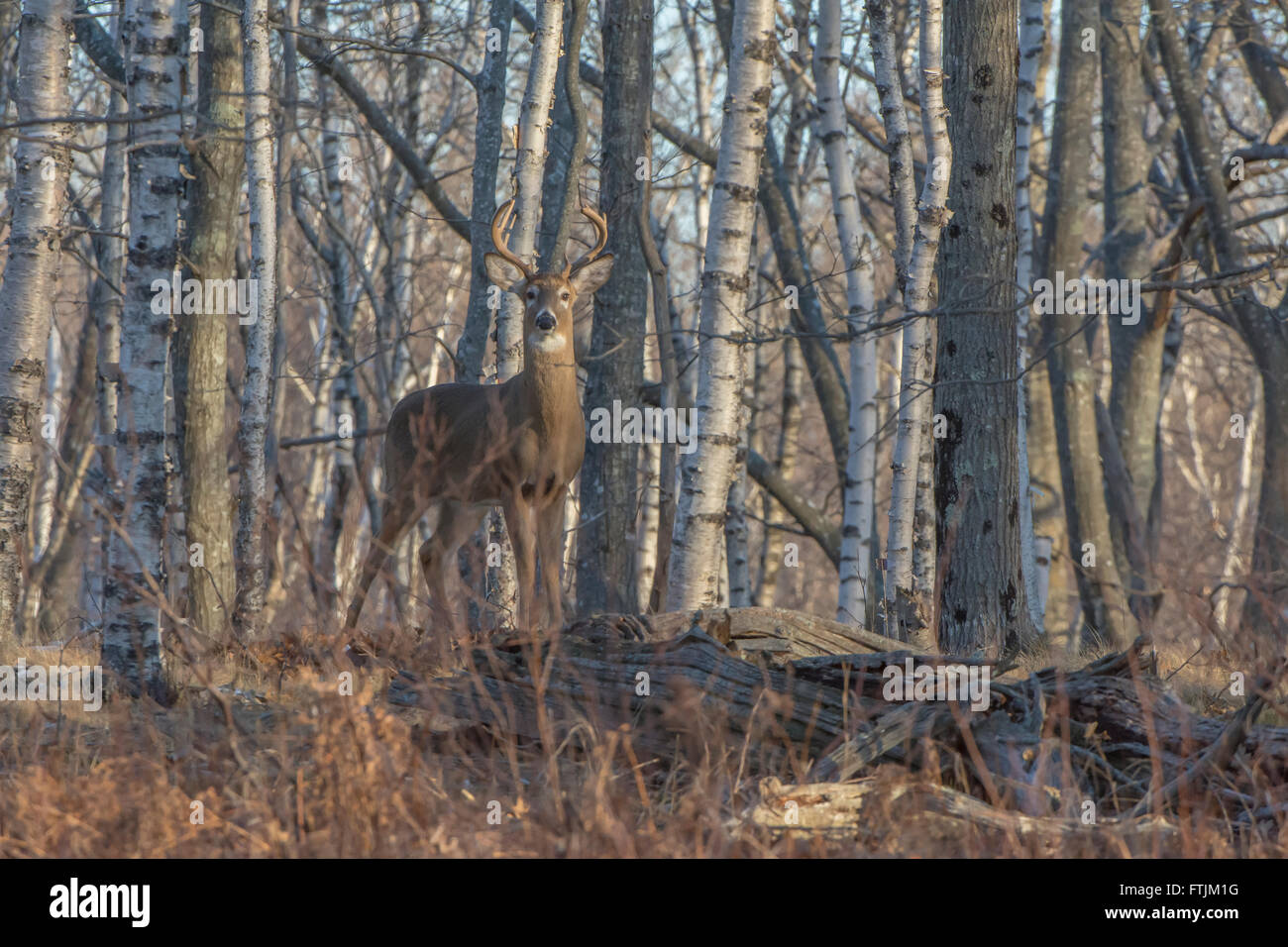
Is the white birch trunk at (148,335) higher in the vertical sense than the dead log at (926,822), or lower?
higher

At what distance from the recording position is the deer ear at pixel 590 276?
9.02m

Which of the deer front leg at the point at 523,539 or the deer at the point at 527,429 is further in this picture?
the deer at the point at 527,429

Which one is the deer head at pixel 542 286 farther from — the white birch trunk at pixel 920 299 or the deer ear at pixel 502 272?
the white birch trunk at pixel 920 299

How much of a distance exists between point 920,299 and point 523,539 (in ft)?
10.8

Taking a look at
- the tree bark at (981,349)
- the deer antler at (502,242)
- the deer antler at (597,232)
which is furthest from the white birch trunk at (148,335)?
the tree bark at (981,349)

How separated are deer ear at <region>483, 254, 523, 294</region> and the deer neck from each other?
470 millimetres

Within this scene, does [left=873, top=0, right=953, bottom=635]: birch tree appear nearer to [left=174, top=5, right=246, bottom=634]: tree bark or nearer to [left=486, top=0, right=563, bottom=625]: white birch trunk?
[left=486, top=0, right=563, bottom=625]: white birch trunk

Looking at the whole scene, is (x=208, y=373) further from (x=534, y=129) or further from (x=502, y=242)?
(x=534, y=129)

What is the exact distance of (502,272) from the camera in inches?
353

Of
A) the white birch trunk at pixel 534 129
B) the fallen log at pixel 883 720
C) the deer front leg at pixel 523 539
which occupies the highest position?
the white birch trunk at pixel 534 129

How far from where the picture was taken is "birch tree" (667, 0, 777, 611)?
8.09 meters

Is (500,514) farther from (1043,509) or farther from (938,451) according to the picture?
(1043,509)

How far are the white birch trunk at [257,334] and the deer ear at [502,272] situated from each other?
1.96m

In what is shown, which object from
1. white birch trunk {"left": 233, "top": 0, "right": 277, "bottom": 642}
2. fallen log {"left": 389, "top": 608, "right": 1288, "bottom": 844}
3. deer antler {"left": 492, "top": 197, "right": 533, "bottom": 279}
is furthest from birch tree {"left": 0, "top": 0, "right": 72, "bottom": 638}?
fallen log {"left": 389, "top": 608, "right": 1288, "bottom": 844}
